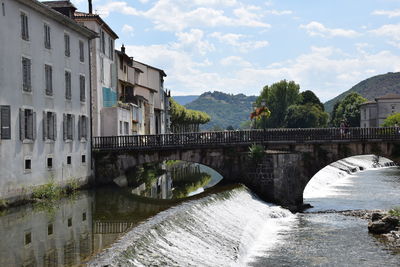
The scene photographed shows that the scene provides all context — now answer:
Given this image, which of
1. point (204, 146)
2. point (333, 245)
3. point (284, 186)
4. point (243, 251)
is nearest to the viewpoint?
point (243, 251)

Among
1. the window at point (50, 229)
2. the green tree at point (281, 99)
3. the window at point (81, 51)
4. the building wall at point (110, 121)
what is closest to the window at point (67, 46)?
the window at point (81, 51)

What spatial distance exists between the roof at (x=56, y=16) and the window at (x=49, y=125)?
6.08 meters

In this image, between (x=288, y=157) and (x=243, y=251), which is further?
(x=288, y=157)

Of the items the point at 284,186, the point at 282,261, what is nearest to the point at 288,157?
the point at 284,186

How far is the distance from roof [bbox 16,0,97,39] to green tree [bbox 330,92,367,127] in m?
103

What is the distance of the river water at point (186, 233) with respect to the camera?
718 inches

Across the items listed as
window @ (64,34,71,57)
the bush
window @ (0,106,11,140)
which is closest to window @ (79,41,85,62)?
window @ (64,34,71,57)

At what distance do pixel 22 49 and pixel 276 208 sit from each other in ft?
57.0

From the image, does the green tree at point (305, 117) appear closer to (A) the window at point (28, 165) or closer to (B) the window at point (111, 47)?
(B) the window at point (111, 47)

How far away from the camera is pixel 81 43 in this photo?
41.1 m

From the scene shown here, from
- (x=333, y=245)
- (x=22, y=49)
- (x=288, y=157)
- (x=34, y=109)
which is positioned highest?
(x=22, y=49)

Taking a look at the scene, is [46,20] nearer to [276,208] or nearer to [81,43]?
[81,43]

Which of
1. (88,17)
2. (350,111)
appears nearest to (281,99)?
(350,111)

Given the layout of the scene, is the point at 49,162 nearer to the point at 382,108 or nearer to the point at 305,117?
the point at 305,117
